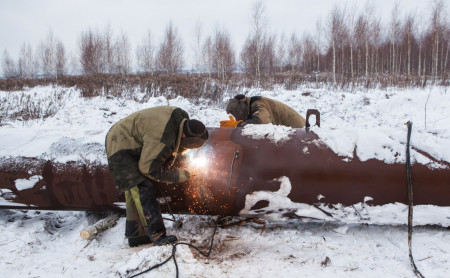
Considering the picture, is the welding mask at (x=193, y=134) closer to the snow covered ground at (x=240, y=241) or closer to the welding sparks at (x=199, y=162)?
the welding sparks at (x=199, y=162)

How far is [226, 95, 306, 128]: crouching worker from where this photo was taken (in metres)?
3.74

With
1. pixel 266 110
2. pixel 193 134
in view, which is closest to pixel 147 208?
pixel 193 134

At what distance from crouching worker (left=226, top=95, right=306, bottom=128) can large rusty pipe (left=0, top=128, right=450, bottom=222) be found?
1.22m

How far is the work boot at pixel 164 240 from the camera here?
2265 mm

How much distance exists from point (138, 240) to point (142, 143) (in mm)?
832

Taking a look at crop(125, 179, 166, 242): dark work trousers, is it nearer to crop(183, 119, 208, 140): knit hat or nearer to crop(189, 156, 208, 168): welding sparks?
crop(189, 156, 208, 168): welding sparks

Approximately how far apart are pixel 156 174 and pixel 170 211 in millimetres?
505

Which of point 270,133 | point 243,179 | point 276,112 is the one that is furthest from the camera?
point 276,112

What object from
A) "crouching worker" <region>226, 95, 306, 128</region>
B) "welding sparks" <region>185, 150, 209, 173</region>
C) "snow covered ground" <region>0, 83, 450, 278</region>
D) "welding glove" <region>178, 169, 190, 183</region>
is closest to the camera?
"snow covered ground" <region>0, 83, 450, 278</region>

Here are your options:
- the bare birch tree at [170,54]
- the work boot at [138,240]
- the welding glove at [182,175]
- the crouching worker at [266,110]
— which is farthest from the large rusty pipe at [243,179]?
the bare birch tree at [170,54]

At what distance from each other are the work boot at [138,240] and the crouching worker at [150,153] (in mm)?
37

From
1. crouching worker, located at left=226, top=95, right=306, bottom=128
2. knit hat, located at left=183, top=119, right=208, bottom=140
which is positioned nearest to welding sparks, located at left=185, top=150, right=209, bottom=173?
knit hat, located at left=183, top=119, right=208, bottom=140

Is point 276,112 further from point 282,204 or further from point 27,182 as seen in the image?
point 27,182

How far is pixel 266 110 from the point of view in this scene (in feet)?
12.0
